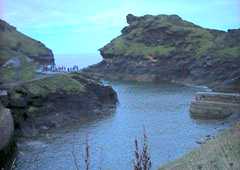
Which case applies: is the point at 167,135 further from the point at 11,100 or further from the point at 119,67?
the point at 119,67

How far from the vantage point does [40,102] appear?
79.2m

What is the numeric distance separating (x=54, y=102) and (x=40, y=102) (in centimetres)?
304

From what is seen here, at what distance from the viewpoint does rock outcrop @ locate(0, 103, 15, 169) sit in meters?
52.3

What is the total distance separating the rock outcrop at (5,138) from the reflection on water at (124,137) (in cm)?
145

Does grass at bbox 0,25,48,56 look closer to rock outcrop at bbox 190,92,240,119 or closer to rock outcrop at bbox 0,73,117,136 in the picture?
rock outcrop at bbox 0,73,117,136

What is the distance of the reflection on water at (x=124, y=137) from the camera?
4959cm

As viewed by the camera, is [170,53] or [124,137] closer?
[124,137]

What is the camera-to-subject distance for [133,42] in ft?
576

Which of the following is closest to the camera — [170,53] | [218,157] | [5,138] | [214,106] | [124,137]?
[218,157]

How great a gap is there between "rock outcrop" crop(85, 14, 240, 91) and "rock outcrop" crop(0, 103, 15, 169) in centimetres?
7441

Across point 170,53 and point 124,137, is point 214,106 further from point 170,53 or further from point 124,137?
point 170,53

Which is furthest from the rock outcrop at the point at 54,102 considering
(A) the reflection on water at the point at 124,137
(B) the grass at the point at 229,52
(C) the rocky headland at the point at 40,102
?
(B) the grass at the point at 229,52

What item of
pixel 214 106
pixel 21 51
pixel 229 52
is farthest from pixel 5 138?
pixel 21 51

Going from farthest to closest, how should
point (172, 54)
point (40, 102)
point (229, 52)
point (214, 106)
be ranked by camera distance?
1. point (172, 54)
2. point (229, 52)
3. point (214, 106)
4. point (40, 102)
